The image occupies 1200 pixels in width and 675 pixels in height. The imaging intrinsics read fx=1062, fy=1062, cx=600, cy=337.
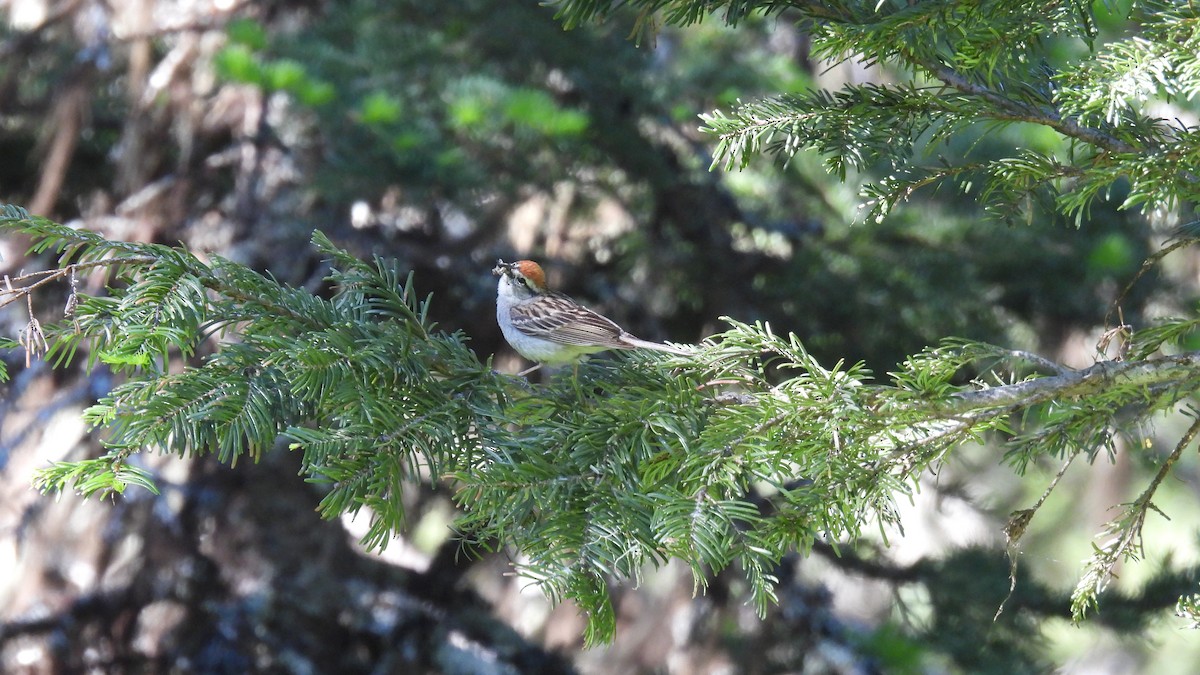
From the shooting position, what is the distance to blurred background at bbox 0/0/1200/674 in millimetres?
3570

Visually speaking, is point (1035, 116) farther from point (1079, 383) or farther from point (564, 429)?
point (564, 429)

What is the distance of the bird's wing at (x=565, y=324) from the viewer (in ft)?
11.4

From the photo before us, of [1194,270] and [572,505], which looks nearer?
[572,505]

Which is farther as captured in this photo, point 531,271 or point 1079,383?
point 531,271

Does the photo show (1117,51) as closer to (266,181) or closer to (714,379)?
(714,379)

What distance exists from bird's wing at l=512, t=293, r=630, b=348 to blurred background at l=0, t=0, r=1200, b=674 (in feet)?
1.33

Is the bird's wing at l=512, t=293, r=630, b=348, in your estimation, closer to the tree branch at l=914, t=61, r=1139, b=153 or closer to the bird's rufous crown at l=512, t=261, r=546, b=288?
the bird's rufous crown at l=512, t=261, r=546, b=288

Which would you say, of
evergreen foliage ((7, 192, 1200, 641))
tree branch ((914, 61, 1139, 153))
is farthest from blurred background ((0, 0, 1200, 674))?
evergreen foliage ((7, 192, 1200, 641))

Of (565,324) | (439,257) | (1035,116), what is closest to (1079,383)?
(1035,116)

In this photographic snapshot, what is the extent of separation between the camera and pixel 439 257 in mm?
3941

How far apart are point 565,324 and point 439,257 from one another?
0.66m

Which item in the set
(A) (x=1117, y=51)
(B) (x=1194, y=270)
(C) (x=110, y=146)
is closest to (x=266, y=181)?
(C) (x=110, y=146)

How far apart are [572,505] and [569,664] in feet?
7.03

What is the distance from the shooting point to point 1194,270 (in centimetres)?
734
